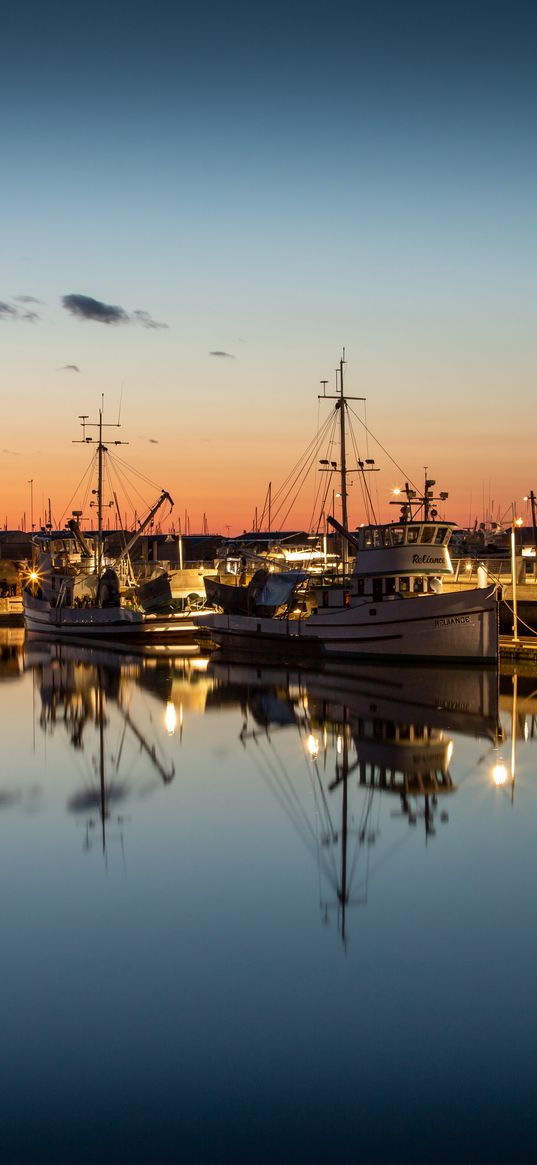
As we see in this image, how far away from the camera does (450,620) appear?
42000 mm

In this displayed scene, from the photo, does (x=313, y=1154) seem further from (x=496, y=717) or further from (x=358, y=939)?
(x=496, y=717)

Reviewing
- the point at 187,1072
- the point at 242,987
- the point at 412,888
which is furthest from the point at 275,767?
the point at 187,1072

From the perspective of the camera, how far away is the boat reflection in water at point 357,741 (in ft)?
56.9

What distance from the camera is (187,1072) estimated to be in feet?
29.0

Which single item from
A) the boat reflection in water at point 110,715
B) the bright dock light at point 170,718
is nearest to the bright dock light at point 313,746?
the boat reflection in water at point 110,715

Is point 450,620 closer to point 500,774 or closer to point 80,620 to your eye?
point 500,774

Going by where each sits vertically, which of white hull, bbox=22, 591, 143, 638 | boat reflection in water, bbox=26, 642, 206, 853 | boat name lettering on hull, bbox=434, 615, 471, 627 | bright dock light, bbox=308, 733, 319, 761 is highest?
boat name lettering on hull, bbox=434, 615, 471, 627

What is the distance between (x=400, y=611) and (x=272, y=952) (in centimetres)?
3223

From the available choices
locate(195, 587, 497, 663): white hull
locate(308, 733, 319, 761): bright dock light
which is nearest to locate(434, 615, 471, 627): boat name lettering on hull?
locate(195, 587, 497, 663): white hull

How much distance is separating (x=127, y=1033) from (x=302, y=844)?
7.73 metres

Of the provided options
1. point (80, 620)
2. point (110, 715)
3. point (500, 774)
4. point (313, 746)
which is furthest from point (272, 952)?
point (80, 620)

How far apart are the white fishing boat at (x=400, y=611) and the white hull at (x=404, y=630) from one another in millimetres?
41

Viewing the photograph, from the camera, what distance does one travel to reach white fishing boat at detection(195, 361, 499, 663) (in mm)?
41656

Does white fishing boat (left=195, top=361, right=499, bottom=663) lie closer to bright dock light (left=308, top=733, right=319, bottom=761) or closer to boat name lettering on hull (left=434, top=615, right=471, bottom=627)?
boat name lettering on hull (left=434, top=615, right=471, bottom=627)
